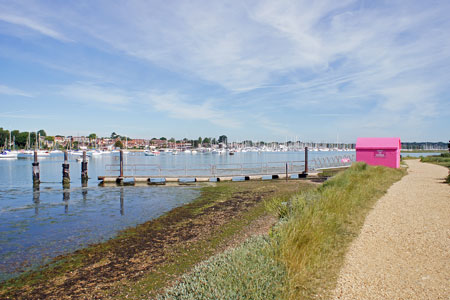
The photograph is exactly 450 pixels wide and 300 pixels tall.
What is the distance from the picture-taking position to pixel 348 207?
34.6 ft

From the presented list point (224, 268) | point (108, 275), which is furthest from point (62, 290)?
point (224, 268)

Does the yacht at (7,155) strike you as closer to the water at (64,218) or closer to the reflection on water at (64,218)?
the reflection on water at (64,218)

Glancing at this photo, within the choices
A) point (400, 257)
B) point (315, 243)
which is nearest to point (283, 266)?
point (315, 243)

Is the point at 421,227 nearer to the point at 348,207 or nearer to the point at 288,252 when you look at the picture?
the point at 348,207

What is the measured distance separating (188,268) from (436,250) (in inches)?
241

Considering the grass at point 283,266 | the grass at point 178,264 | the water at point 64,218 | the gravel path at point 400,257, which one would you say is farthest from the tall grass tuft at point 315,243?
the water at point 64,218

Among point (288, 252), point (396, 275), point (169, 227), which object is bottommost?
point (169, 227)

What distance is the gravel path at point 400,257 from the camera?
504 centimetres

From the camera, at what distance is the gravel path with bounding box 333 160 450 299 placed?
5.04m

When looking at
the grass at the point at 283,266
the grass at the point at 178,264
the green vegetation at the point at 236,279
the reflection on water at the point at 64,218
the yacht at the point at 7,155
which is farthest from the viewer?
the yacht at the point at 7,155

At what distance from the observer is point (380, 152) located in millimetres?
28781

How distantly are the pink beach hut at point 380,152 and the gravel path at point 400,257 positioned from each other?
714 inches

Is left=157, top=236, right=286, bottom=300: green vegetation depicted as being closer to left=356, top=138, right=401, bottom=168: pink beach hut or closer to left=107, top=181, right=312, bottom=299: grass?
left=107, top=181, right=312, bottom=299: grass

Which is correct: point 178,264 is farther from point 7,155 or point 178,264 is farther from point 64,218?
point 7,155
